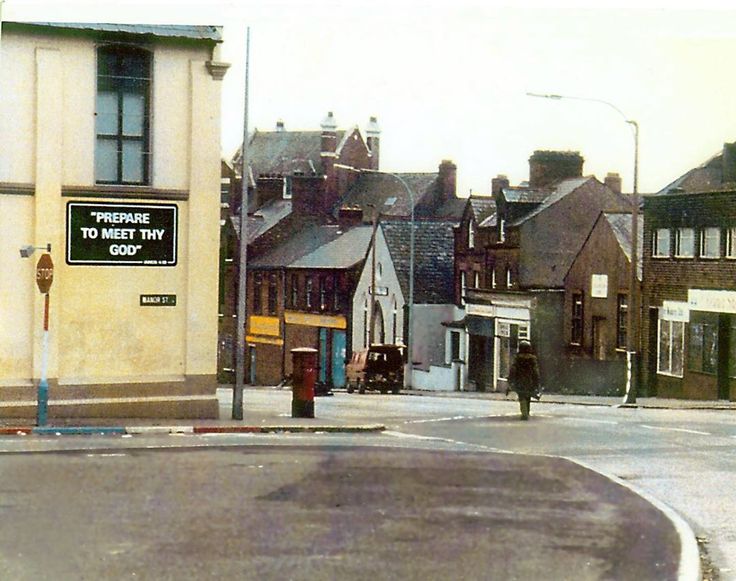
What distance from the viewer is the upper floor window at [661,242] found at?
39.8 m

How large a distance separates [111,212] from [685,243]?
21.1m

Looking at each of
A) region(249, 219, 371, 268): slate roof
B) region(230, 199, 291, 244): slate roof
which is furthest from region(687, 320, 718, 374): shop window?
region(249, 219, 371, 268): slate roof

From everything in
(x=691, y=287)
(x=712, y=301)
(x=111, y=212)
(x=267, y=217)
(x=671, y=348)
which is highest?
(x=267, y=217)

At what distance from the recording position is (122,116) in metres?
22.5

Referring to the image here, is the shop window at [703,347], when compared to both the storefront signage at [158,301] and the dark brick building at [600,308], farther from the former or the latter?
the storefront signage at [158,301]

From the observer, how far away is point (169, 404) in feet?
76.5

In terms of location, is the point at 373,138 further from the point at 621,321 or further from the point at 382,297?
the point at 382,297

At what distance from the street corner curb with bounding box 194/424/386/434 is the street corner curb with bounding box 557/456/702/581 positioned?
25.6 ft

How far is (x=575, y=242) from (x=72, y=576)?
43546mm

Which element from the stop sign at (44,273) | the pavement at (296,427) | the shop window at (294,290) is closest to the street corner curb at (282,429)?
the pavement at (296,427)

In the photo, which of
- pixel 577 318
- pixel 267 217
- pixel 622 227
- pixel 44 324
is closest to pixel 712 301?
pixel 622 227

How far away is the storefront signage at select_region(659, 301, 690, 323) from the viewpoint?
38.3 meters

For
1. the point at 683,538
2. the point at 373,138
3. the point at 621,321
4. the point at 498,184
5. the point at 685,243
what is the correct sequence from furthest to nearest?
1. the point at 498,184
2. the point at 621,321
3. the point at 685,243
4. the point at 373,138
5. the point at 683,538

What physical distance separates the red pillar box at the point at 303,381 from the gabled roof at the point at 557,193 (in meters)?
25.7
